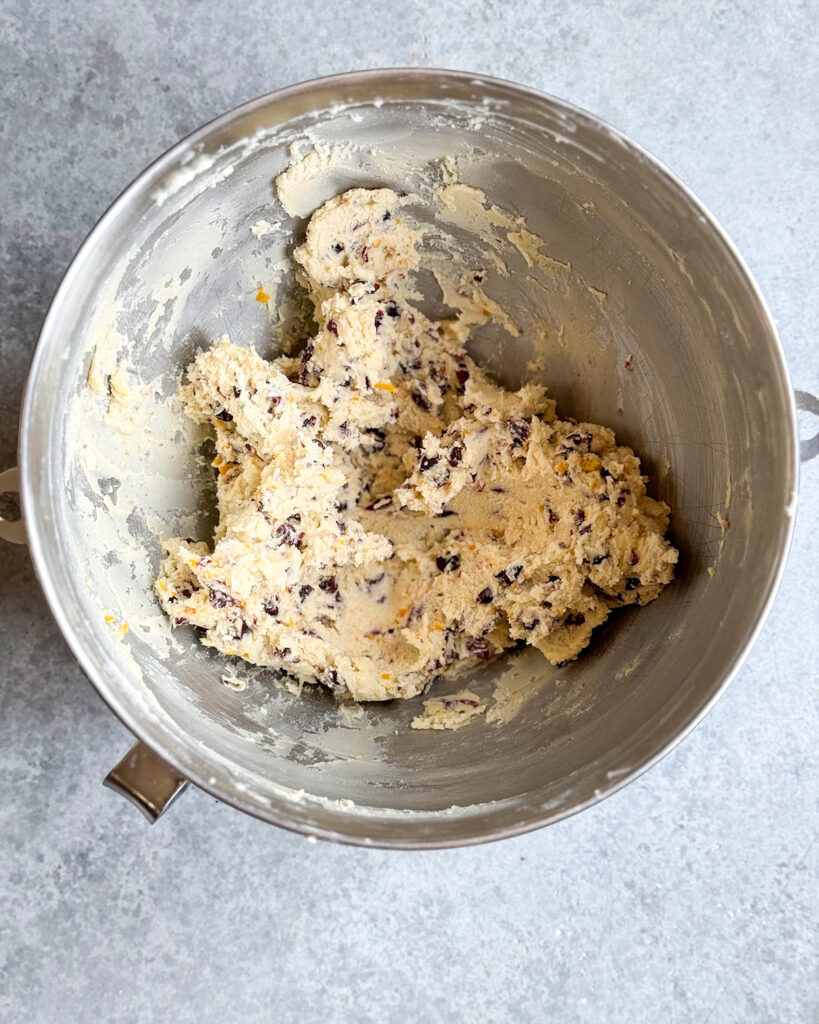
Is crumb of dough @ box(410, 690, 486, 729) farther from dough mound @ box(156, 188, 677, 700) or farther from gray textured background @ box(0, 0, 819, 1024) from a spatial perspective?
gray textured background @ box(0, 0, 819, 1024)

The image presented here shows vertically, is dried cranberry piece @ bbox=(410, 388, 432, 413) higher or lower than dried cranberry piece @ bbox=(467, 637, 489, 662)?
higher

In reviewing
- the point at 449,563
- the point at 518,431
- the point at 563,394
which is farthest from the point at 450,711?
the point at 563,394

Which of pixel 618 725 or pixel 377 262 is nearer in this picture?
pixel 618 725

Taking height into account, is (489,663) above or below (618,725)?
below

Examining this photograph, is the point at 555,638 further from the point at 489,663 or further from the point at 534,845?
the point at 534,845

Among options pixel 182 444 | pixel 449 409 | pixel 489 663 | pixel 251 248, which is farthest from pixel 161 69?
pixel 489 663

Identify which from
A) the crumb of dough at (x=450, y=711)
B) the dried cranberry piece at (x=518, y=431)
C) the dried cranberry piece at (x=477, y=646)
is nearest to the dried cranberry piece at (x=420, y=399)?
the dried cranberry piece at (x=518, y=431)

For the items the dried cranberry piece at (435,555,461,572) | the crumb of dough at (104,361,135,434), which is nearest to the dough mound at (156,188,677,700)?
the dried cranberry piece at (435,555,461,572)
